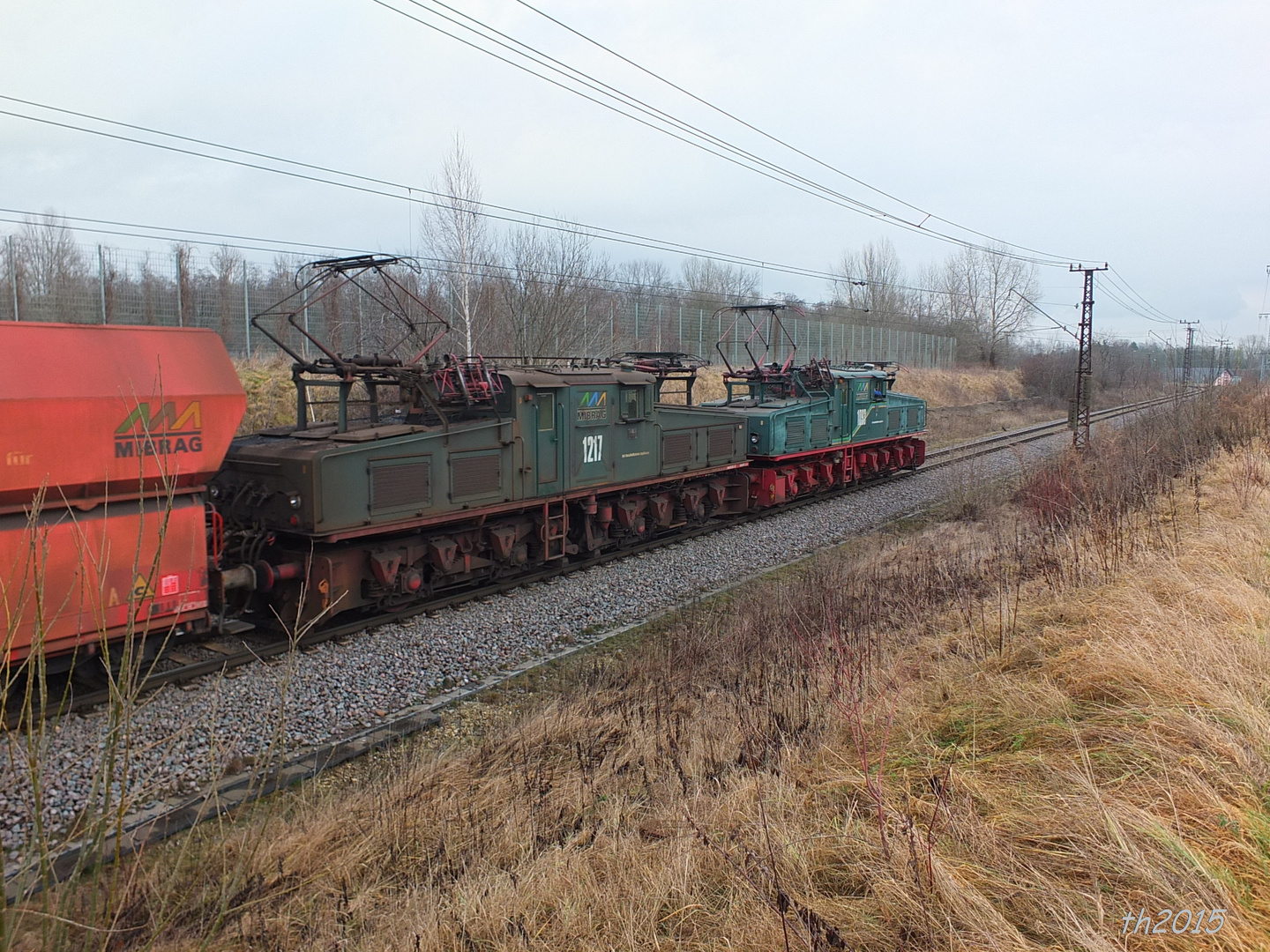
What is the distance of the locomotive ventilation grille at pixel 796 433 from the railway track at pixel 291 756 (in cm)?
503

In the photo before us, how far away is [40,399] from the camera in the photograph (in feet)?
21.1

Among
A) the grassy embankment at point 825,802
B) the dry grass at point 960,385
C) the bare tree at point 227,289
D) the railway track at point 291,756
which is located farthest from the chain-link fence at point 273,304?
the dry grass at point 960,385

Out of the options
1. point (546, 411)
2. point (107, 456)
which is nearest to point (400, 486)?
point (546, 411)

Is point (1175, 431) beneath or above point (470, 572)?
above

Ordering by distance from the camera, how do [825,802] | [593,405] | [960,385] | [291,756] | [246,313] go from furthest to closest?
[960,385] → [246,313] → [593,405] → [291,756] → [825,802]

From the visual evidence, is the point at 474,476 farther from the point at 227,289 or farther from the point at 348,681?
the point at 227,289

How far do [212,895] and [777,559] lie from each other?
10.0 m

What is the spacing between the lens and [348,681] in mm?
7859

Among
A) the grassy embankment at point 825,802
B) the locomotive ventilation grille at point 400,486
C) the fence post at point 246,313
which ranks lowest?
the grassy embankment at point 825,802

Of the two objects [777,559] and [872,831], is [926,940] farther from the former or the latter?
[777,559]

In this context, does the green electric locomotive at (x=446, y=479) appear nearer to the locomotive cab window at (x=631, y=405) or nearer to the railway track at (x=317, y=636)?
the locomotive cab window at (x=631, y=405)

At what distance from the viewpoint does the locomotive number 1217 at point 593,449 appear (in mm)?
12078

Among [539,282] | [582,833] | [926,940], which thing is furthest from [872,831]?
[539,282]

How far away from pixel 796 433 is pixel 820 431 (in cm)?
123
